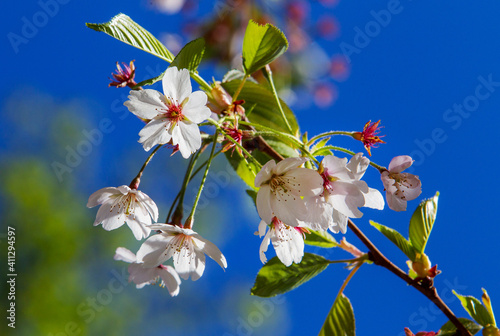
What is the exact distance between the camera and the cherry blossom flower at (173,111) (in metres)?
0.55

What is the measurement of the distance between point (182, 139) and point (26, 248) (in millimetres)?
4243

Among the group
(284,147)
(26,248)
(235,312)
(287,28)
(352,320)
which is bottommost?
(352,320)

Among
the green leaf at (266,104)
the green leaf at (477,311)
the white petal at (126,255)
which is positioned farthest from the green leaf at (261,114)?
the green leaf at (477,311)

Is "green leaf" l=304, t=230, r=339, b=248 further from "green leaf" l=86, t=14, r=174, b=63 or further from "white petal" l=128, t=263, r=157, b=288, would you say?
"green leaf" l=86, t=14, r=174, b=63

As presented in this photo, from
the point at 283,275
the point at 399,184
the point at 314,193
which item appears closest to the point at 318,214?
the point at 314,193

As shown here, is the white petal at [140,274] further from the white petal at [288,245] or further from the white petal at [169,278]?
the white petal at [288,245]

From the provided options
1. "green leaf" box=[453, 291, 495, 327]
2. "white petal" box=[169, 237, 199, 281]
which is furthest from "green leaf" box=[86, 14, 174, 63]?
"green leaf" box=[453, 291, 495, 327]

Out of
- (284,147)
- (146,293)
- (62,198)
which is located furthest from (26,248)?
(284,147)

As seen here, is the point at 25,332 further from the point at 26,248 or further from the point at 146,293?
the point at 146,293

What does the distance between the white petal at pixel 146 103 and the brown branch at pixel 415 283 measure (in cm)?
32

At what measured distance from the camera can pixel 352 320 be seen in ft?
2.39

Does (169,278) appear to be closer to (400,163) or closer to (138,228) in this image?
(138,228)

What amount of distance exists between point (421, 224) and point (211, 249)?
35 cm

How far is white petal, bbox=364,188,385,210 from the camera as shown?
1.92 feet
